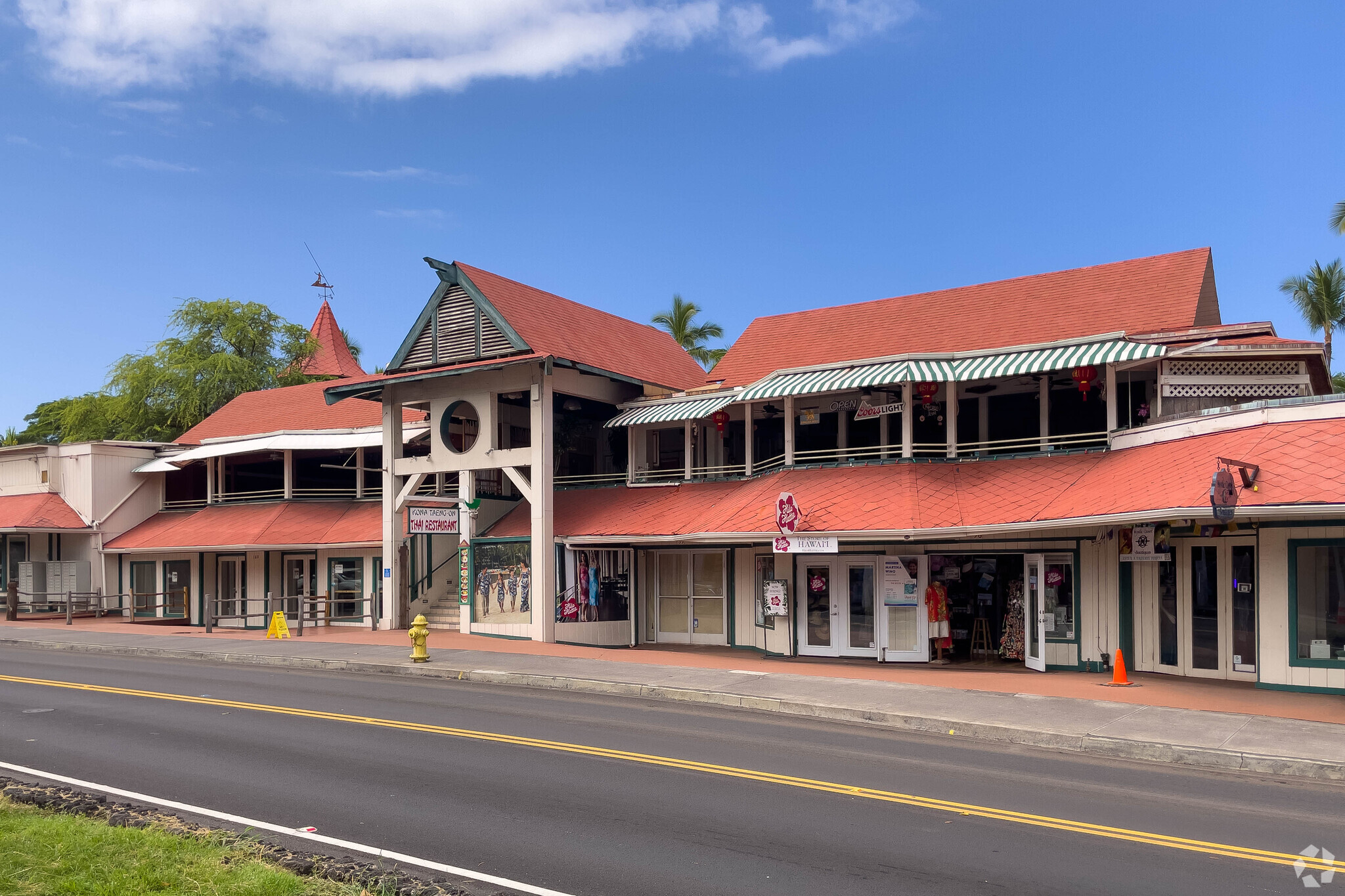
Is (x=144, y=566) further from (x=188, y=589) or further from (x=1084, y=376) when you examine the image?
(x=1084, y=376)

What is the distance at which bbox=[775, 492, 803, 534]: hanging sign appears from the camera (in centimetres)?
1941

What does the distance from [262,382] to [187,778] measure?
42.6 m

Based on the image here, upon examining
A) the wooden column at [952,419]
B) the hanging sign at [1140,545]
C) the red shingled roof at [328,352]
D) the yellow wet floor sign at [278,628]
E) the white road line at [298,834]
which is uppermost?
the red shingled roof at [328,352]

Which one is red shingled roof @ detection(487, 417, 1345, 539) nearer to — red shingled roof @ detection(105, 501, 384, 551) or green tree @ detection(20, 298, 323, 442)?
red shingled roof @ detection(105, 501, 384, 551)

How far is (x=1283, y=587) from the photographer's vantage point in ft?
50.3

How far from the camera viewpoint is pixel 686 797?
9102mm

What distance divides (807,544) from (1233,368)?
8195mm

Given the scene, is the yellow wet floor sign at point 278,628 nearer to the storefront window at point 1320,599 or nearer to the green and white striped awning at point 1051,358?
the green and white striped awning at point 1051,358

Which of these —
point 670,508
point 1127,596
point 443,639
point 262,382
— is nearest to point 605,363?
point 670,508

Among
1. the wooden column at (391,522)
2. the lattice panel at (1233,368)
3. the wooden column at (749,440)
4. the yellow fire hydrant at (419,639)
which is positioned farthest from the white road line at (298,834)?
the wooden column at (391,522)

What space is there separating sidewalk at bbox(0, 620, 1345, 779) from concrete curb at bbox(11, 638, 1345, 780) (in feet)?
0.06

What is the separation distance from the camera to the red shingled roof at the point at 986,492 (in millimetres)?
14758

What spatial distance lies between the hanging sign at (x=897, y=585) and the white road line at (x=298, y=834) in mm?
13791

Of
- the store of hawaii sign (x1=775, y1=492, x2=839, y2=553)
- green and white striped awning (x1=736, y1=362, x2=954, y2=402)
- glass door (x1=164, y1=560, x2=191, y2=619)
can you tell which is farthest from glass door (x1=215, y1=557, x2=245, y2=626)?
the store of hawaii sign (x1=775, y1=492, x2=839, y2=553)
